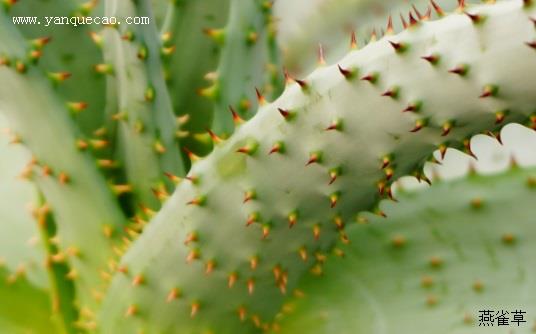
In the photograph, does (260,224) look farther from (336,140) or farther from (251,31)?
(251,31)

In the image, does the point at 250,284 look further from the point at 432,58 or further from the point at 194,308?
the point at 432,58

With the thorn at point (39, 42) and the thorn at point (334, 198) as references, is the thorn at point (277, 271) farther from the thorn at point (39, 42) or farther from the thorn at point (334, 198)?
the thorn at point (39, 42)

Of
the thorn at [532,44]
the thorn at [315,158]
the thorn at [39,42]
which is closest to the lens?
the thorn at [532,44]

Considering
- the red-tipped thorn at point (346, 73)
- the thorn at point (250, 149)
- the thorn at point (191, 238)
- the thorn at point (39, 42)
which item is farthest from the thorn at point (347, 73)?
the thorn at point (39, 42)

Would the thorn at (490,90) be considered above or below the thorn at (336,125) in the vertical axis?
above

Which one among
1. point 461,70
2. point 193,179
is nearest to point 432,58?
point 461,70

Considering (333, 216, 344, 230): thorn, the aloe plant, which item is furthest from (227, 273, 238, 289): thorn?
(333, 216, 344, 230): thorn

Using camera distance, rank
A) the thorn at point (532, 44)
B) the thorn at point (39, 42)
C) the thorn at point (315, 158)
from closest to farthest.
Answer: the thorn at point (532, 44) → the thorn at point (315, 158) → the thorn at point (39, 42)

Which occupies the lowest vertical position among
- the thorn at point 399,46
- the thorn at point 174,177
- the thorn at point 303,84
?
the thorn at point 174,177
